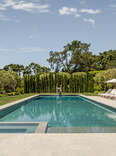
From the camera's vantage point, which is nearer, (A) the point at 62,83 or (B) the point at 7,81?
(B) the point at 7,81

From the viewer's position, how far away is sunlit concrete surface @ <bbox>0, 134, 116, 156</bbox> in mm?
2871

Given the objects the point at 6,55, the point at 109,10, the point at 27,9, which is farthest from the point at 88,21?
the point at 6,55

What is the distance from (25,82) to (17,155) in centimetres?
1982

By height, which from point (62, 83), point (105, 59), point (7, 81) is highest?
Answer: point (105, 59)

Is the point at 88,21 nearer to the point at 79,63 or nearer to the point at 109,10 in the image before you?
the point at 109,10

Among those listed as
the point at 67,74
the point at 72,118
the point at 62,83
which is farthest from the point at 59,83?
the point at 72,118

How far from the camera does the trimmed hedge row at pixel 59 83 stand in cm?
2192

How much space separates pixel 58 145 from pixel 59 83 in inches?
757

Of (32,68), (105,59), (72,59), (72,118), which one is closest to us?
(72,118)

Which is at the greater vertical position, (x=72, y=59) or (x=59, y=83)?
(x=72, y=59)

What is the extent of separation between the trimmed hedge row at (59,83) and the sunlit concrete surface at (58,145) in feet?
59.7

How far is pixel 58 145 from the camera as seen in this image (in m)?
3.21

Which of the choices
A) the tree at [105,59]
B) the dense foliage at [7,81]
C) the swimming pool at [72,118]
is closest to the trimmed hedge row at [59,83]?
the dense foliage at [7,81]

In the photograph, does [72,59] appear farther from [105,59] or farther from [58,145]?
[58,145]
